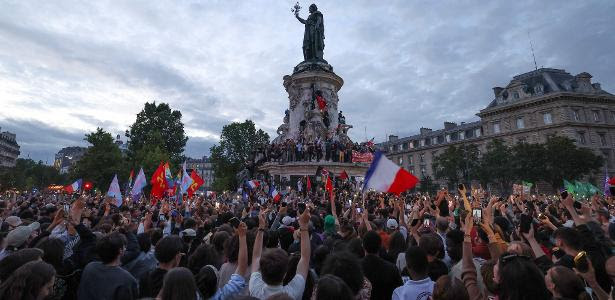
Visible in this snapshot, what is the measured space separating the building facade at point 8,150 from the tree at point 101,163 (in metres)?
83.8

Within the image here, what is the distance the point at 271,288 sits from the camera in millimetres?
3508

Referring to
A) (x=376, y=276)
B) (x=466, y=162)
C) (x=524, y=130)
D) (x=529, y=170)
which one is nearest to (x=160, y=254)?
(x=376, y=276)

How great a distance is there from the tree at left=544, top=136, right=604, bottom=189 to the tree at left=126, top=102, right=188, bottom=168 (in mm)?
58782

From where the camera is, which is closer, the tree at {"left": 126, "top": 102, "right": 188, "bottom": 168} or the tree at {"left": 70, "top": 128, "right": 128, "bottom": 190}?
the tree at {"left": 70, "top": 128, "right": 128, "bottom": 190}

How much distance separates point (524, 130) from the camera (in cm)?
6338

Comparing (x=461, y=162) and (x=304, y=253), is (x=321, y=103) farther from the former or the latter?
(x=461, y=162)

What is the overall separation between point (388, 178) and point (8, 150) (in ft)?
489

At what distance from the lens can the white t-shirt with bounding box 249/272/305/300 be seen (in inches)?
137

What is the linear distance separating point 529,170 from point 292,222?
5286 centimetres

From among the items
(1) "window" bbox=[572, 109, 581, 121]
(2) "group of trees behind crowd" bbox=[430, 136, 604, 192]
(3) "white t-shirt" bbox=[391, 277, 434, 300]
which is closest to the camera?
(3) "white t-shirt" bbox=[391, 277, 434, 300]

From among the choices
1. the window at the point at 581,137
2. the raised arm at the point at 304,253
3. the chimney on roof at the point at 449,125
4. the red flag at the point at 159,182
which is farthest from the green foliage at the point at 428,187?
the raised arm at the point at 304,253

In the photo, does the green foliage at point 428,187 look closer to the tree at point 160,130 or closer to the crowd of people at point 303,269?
the tree at point 160,130

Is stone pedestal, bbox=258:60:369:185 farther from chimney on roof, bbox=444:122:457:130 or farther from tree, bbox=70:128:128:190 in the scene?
chimney on roof, bbox=444:122:457:130

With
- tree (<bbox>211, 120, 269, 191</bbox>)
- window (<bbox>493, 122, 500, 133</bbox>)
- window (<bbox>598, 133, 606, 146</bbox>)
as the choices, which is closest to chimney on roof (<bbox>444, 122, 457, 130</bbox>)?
window (<bbox>493, 122, 500, 133</bbox>)
